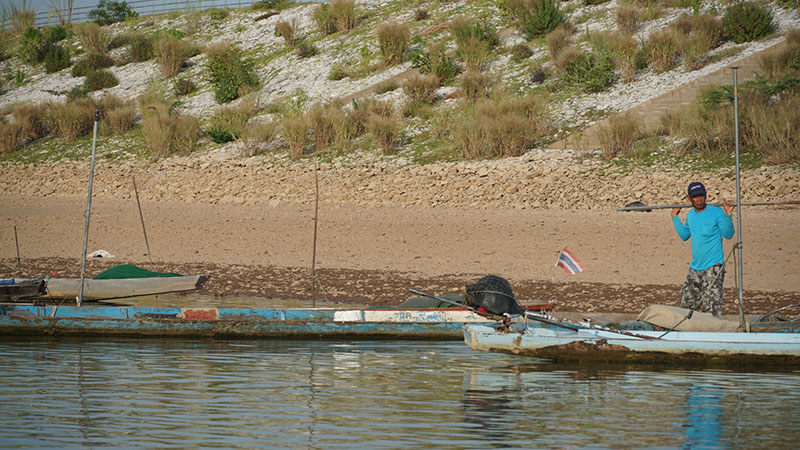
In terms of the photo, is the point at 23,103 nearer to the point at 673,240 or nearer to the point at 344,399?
the point at 673,240

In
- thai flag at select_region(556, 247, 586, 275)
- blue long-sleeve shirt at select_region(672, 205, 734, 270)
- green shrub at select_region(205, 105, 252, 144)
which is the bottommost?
thai flag at select_region(556, 247, 586, 275)

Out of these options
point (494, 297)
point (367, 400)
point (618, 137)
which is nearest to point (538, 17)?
point (618, 137)

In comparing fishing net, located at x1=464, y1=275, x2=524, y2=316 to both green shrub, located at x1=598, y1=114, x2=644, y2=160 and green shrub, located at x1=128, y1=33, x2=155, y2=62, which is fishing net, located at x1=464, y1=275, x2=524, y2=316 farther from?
green shrub, located at x1=128, y1=33, x2=155, y2=62

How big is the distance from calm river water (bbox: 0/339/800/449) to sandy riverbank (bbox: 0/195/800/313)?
406 centimetres

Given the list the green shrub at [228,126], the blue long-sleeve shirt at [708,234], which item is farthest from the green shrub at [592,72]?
the blue long-sleeve shirt at [708,234]

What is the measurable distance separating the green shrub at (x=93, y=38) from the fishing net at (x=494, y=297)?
38.5 m

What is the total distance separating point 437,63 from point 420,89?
7.34 ft

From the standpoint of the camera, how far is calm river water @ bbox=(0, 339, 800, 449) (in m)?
8.56

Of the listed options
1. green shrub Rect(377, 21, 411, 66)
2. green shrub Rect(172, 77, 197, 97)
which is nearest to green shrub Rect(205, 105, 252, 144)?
green shrub Rect(172, 77, 197, 97)

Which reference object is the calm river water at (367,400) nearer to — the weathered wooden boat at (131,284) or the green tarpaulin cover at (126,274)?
the weathered wooden boat at (131,284)

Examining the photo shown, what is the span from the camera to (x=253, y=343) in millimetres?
13828

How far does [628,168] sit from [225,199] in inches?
401

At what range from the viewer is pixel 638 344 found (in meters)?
11.4

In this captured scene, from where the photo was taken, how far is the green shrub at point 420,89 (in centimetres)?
3206
